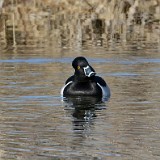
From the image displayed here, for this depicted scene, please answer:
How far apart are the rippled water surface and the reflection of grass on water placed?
1.98m

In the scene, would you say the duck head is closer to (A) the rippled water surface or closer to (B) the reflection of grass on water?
(A) the rippled water surface

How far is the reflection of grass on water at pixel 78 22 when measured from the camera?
21797 mm

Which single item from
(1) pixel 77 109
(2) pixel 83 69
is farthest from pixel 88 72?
(1) pixel 77 109

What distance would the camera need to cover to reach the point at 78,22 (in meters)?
24.4

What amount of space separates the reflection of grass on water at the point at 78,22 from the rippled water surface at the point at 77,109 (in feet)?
6.49

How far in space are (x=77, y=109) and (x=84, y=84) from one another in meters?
1.71

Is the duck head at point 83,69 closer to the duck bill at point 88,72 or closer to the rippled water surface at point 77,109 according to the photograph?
the duck bill at point 88,72

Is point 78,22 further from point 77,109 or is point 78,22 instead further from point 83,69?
point 77,109

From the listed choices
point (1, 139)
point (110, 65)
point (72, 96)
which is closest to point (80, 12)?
point (110, 65)

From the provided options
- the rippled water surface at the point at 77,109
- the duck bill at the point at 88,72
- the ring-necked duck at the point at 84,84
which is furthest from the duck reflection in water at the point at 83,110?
the duck bill at the point at 88,72

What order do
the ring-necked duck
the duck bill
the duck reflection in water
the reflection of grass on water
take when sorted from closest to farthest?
the duck reflection in water
the ring-necked duck
the duck bill
the reflection of grass on water

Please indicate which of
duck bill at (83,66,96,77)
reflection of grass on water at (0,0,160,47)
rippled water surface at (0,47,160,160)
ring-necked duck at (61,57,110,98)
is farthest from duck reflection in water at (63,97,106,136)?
reflection of grass on water at (0,0,160,47)

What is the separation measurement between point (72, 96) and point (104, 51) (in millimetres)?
4608

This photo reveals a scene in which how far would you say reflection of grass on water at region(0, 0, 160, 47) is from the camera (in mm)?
21797
